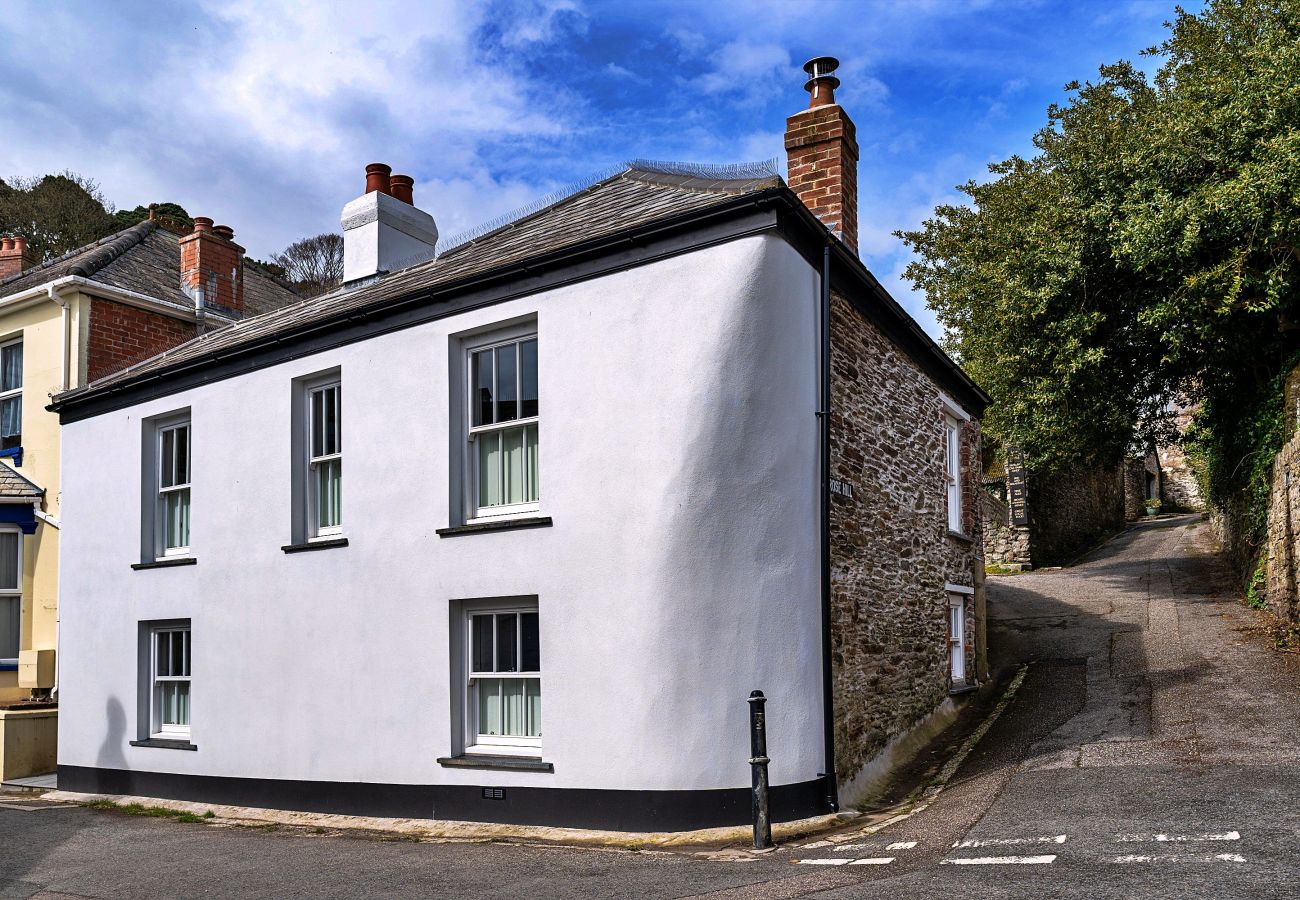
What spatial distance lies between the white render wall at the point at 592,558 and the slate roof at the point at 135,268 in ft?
25.9

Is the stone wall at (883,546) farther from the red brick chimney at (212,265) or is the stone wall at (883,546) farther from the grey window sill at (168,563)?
the red brick chimney at (212,265)

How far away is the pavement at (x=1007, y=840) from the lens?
689cm

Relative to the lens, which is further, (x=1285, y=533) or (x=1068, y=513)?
(x=1068, y=513)

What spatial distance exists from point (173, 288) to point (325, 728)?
37.9 ft

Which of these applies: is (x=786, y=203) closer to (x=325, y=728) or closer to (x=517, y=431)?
(x=517, y=431)

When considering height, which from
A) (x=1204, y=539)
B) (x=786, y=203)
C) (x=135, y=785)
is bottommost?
(x=135, y=785)

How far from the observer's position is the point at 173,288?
19.8 m

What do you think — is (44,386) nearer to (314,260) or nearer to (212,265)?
(212,265)

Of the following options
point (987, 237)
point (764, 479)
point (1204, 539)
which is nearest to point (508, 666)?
point (764, 479)

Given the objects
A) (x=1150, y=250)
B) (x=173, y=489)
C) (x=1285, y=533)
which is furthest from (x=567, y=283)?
(x=1285, y=533)

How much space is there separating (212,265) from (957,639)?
49.7ft

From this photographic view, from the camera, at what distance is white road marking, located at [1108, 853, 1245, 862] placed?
6.75 m

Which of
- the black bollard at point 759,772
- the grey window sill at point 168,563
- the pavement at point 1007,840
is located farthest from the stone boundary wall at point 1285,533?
the grey window sill at point 168,563

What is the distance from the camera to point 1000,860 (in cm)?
731
